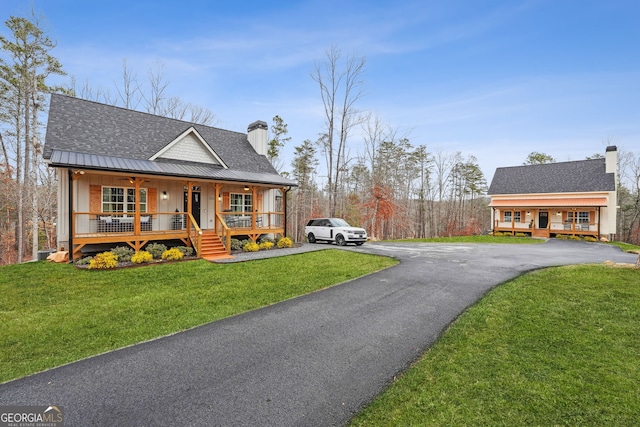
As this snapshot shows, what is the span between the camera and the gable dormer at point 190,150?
13774mm

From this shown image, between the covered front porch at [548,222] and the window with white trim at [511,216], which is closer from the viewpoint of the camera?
the covered front porch at [548,222]

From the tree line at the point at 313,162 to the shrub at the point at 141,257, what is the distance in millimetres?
14403

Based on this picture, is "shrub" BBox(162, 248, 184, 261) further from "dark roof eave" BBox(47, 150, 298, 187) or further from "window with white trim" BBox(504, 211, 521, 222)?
"window with white trim" BBox(504, 211, 521, 222)

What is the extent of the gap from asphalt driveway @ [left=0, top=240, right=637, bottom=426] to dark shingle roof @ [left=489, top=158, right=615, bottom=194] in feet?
93.1

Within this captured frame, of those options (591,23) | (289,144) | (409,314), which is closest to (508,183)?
(591,23)

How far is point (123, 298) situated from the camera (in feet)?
22.4

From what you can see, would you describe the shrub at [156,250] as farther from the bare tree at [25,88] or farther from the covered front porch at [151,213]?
the bare tree at [25,88]

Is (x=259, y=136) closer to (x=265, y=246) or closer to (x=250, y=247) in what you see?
(x=265, y=246)

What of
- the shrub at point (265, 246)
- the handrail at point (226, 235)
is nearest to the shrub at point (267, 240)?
the shrub at point (265, 246)

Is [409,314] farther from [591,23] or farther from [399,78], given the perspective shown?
[399,78]

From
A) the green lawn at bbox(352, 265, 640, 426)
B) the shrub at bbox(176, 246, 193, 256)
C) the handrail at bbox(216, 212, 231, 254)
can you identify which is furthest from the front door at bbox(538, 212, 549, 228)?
the shrub at bbox(176, 246, 193, 256)

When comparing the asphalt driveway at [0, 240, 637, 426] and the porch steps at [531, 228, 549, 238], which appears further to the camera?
the porch steps at [531, 228, 549, 238]

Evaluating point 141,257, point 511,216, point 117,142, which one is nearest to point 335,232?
point 141,257

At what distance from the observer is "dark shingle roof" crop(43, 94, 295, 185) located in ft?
36.5
